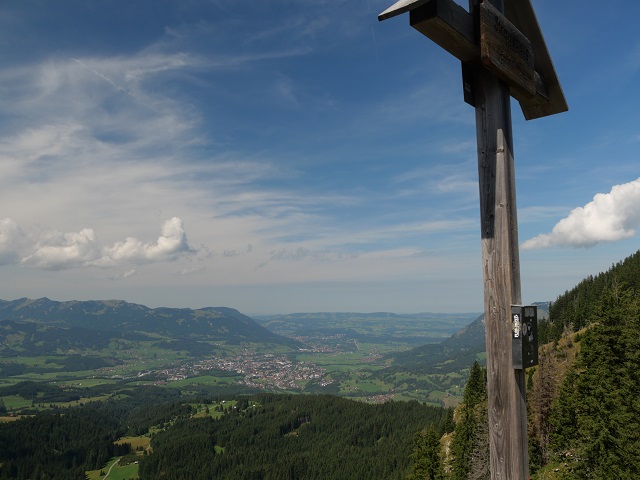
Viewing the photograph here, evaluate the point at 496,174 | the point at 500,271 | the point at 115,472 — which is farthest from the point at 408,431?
the point at 496,174

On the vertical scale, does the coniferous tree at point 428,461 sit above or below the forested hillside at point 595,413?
below

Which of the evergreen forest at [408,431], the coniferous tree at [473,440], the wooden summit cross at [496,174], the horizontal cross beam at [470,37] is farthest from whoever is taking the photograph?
the coniferous tree at [473,440]

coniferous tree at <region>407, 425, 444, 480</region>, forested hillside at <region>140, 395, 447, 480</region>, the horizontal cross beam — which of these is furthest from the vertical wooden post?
forested hillside at <region>140, 395, 447, 480</region>

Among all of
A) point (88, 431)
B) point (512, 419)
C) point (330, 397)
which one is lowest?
point (88, 431)

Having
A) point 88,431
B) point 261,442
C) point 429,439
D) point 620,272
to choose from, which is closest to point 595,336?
point 429,439

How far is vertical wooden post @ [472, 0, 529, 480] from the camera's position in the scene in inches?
132

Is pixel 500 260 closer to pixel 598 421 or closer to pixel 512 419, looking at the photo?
pixel 512 419

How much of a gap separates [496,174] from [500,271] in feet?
2.81

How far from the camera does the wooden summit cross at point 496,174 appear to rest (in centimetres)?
333

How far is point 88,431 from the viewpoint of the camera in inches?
6786

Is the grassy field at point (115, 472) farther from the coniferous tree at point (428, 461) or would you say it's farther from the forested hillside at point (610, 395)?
the forested hillside at point (610, 395)

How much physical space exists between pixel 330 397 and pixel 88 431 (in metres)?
104

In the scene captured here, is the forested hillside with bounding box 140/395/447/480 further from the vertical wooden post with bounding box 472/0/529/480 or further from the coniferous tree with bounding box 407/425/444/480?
the vertical wooden post with bounding box 472/0/529/480

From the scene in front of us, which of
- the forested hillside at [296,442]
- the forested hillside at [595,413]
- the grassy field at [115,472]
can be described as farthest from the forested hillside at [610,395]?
the grassy field at [115,472]
